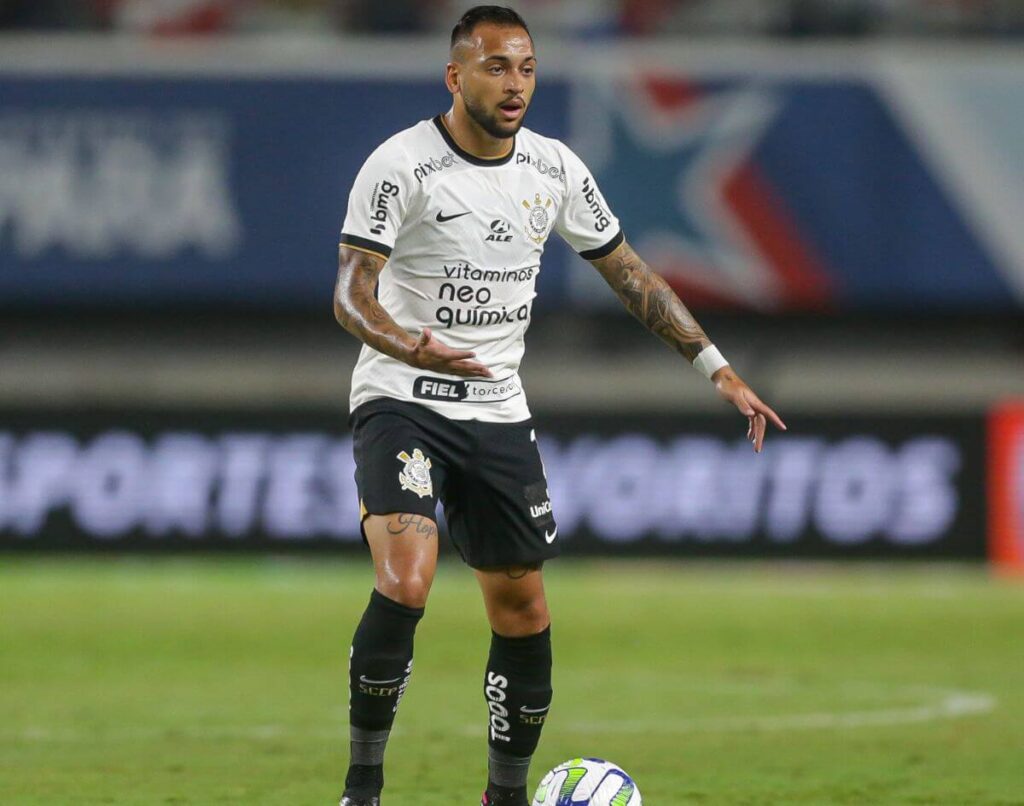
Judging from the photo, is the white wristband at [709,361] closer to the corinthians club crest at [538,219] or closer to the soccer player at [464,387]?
→ the soccer player at [464,387]

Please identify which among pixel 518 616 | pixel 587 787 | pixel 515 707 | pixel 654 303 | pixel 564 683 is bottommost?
pixel 564 683

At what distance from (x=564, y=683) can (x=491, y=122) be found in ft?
17.3

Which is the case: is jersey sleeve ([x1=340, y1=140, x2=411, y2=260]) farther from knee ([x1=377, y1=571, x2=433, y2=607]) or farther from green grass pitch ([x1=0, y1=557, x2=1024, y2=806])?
green grass pitch ([x1=0, y1=557, x2=1024, y2=806])

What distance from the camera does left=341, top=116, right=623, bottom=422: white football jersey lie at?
20.6 ft

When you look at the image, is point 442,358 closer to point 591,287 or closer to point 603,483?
point 603,483

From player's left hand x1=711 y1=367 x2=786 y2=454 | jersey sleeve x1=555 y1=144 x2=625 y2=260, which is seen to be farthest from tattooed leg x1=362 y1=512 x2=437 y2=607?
jersey sleeve x1=555 y1=144 x2=625 y2=260

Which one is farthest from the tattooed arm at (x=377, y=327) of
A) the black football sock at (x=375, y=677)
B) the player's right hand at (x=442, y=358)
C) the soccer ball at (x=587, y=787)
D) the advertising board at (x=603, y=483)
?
the advertising board at (x=603, y=483)

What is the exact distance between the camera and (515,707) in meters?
6.43

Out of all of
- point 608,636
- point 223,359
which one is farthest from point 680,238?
point 608,636

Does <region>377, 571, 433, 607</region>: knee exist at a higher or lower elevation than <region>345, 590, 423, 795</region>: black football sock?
higher

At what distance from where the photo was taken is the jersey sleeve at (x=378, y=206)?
6215 millimetres

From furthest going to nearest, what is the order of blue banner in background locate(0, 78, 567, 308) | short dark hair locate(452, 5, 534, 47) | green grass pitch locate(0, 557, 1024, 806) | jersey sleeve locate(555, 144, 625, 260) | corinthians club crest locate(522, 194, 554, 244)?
blue banner in background locate(0, 78, 567, 308) → green grass pitch locate(0, 557, 1024, 806) → jersey sleeve locate(555, 144, 625, 260) → corinthians club crest locate(522, 194, 554, 244) → short dark hair locate(452, 5, 534, 47)

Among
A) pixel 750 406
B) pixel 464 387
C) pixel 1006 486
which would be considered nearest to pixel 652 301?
pixel 750 406

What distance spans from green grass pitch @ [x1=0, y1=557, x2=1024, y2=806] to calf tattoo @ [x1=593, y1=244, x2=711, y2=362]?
5.32 feet
